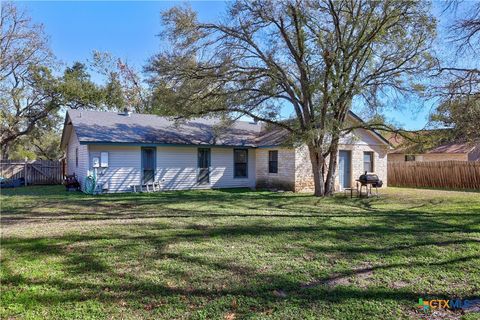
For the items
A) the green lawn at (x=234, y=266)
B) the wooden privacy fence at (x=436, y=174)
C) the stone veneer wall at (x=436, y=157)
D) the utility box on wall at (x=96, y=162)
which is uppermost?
the stone veneer wall at (x=436, y=157)

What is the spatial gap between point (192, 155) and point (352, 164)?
843 cm

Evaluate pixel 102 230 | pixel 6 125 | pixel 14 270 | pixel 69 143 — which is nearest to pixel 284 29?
pixel 102 230

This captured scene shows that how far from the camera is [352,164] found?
18.4 meters

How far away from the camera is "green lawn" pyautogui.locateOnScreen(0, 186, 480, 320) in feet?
11.8

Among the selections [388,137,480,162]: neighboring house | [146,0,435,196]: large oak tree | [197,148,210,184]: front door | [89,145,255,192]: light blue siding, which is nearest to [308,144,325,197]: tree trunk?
[146,0,435,196]: large oak tree

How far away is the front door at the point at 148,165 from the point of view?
15828mm

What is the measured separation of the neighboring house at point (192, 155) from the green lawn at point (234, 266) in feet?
21.2

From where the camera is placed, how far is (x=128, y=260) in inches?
197

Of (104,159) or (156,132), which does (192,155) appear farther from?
(104,159)

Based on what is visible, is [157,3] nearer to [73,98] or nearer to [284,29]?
[284,29]

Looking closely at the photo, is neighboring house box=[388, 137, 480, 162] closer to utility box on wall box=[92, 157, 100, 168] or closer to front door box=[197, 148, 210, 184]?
front door box=[197, 148, 210, 184]

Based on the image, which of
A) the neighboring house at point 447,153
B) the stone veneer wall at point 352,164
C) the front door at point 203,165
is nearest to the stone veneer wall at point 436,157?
the neighboring house at point 447,153

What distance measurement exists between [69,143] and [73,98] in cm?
783

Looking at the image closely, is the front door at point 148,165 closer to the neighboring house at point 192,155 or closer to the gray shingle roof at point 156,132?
the neighboring house at point 192,155
